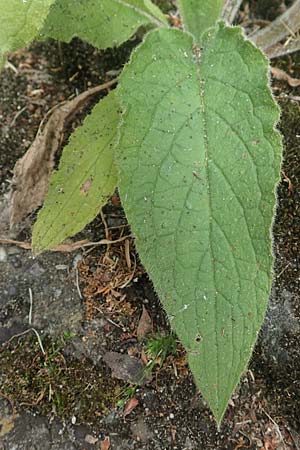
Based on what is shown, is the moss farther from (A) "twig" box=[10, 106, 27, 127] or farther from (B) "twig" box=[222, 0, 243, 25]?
(B) "twig" box=[222, 0, 243, 25]

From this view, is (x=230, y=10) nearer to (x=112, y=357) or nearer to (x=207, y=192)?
(x=207, y=192)

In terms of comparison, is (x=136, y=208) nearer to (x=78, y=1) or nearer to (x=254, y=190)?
(x=254, y=190)

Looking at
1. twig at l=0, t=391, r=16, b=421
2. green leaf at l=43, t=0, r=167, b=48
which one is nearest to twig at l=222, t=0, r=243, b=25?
green leaf at l=43, t=0, r=167, b=48

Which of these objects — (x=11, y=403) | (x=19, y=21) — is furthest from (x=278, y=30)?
(x=11, y=403)

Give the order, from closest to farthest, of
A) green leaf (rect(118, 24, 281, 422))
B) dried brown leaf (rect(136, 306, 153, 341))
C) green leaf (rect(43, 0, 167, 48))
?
green leaf (rect(118, 24, 281, 422)) → dried brown leaf (rect(136, 306, 153, 341)) → green leaf (rect(43, 0, 167, 48))

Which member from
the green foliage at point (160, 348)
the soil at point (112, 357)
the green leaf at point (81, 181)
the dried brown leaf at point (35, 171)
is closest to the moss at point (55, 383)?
the soil at point (112, 357)
